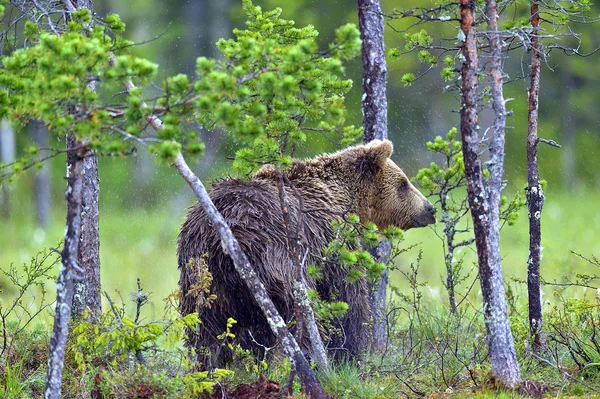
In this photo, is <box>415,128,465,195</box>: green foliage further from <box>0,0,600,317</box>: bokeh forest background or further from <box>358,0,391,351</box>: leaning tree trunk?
<box>0,0,600,317</box>: bokeh forest background

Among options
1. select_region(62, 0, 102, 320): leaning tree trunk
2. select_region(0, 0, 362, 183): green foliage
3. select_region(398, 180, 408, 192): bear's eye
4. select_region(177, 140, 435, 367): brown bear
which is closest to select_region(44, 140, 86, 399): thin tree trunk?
select_region(0, 0, 362, 183): green foliage

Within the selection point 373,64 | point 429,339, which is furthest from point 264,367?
point 373,64

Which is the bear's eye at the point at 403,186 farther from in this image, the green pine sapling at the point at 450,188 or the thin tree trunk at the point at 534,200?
the thin tree trunk at the point at 534,200

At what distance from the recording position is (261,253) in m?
6.29

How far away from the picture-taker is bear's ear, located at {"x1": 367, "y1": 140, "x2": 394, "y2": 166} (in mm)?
7570

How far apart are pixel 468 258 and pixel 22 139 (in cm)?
1633

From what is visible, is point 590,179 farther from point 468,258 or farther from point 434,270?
point 434,270

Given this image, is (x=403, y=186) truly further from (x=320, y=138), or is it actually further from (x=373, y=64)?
(x=320, y=138)

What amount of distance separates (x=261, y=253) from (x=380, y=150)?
1.85 metres

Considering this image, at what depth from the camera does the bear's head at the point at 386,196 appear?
7.70 meters

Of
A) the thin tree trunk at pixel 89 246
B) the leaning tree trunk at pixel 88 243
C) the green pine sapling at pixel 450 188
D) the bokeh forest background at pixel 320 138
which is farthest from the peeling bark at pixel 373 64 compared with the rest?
the bokeh forest background at pixel 320 138

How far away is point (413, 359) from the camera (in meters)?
6.77

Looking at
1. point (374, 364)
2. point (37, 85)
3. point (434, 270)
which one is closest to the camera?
point (37, 85)

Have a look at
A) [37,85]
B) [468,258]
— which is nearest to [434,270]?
[468,258]
